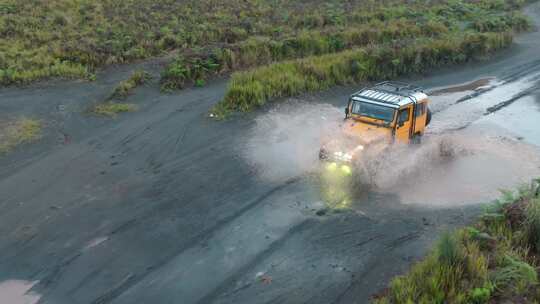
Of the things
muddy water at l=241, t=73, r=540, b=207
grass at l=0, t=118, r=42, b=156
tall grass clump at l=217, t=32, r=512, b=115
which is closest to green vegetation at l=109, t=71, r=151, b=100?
grass at l=0, t=118, r=42, b=156

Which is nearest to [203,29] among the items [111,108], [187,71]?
[187,71]

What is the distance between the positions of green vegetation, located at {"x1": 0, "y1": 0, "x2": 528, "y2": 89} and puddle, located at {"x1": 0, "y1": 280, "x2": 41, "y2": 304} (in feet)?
42.9

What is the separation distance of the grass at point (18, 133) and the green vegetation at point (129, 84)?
3.43 meters

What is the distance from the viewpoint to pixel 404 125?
16.7 meters

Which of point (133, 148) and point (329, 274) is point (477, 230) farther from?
point (133, 148)

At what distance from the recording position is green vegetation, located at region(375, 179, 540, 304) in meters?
10.1

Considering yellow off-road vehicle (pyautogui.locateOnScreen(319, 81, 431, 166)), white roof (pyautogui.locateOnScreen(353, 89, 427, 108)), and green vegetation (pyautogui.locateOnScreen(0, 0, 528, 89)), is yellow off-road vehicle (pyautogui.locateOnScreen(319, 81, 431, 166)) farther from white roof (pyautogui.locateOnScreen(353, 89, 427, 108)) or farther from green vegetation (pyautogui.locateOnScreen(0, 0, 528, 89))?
green vegetation (pyautogui.locateOnScreen(0, 0, 528, 89))

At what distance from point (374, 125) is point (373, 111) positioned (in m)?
0.45

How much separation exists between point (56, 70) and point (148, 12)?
11.4 metres

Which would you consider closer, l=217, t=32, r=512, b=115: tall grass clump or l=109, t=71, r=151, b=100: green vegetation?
l=217, t=32, r=512, b=115: tall grass clump

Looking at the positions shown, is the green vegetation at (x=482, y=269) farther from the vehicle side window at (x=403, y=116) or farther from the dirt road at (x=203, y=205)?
the vehicle side window at (x=403, y=116)

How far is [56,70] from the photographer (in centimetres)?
2428

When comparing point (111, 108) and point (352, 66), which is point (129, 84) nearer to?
point (111, 108)

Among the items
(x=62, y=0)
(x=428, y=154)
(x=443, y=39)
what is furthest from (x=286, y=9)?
(x=428, y=154)
